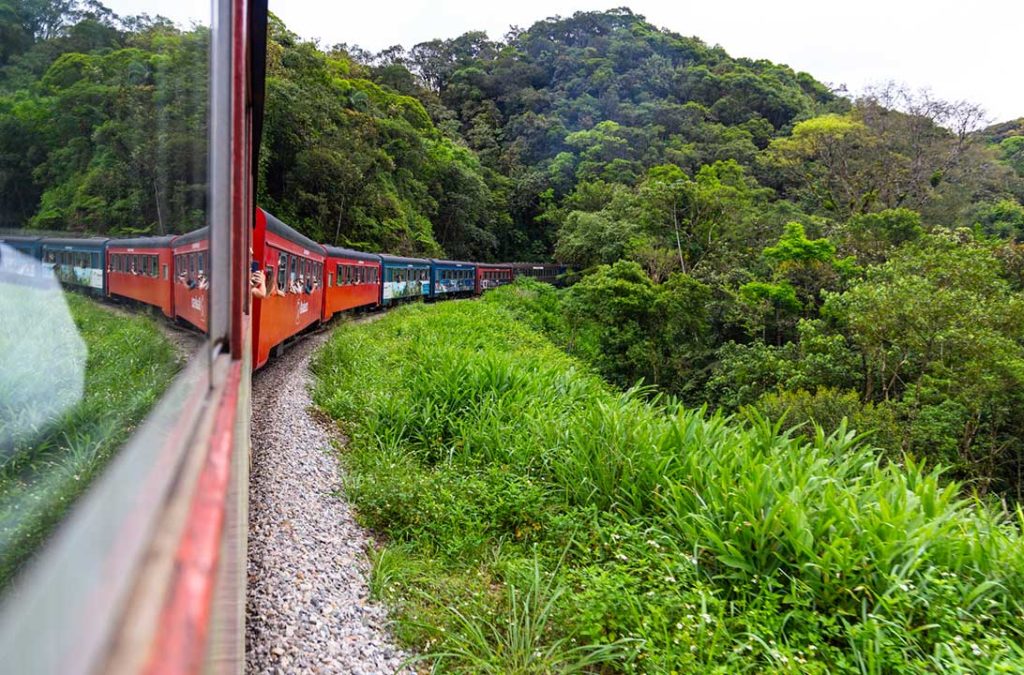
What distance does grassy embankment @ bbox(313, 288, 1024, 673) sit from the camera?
2.79m

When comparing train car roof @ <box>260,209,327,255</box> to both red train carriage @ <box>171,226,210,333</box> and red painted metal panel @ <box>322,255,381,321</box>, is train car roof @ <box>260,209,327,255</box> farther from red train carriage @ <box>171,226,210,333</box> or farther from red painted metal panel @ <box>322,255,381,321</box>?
red train carriage @ <box>171,226,210,333</box>

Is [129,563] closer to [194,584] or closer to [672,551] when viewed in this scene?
[194,584]

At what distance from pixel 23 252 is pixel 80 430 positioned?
0.24m

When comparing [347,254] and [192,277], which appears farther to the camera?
[347,254]

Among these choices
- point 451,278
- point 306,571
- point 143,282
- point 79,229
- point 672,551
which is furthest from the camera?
point 451,278

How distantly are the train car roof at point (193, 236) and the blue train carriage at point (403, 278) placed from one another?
15.0 m

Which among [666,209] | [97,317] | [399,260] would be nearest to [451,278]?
[399,260]

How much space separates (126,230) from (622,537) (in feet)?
10.9

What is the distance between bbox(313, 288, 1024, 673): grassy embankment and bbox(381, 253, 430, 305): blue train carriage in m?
11.2

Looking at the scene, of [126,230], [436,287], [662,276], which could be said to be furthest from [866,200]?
[126,230]

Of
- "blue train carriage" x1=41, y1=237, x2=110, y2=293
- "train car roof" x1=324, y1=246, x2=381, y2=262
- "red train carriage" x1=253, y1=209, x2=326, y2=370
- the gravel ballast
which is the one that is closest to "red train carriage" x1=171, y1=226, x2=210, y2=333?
"blue train carriage" x1=41, y1=237, x2=110, y2=293

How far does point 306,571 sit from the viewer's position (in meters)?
3.30

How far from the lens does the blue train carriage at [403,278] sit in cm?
1625

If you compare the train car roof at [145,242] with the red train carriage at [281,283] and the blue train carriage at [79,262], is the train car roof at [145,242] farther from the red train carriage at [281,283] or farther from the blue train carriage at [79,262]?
the red train carriage at [281,283]
